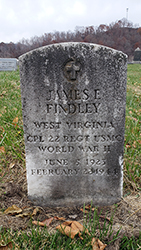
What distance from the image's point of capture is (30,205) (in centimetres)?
229

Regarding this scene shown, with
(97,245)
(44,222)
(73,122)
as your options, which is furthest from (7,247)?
(73,122)

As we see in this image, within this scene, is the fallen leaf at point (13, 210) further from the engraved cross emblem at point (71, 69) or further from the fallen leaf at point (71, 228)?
the engraved cross emblem at point (71, 69)

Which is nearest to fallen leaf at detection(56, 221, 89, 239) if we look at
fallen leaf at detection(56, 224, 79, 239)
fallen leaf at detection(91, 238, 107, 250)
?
fallen leaf at detection(56, 224, 79, 239)

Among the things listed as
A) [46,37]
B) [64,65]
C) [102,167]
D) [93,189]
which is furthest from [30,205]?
[46,37]

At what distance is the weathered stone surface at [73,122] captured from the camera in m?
1.89

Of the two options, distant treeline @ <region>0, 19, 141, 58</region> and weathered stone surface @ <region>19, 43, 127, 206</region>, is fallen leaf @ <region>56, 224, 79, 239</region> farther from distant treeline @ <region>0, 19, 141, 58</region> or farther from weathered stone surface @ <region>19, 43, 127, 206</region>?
distant treeline @ <region>0, 19, 141, 58</region>

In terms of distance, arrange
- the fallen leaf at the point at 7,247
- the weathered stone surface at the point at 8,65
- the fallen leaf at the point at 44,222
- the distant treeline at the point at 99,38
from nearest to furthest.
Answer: the fallen leaf at the point at 7,247, the fallen leaf at the point at 44,222, the weathered stone surface at the point at 8,65, the distant treeline at the point at 99,38

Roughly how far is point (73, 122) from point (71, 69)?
1.71 ft

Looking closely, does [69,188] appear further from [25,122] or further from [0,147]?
[0,147]

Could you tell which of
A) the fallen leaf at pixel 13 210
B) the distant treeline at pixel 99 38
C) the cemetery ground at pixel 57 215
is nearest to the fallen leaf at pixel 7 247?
the cemetery ground at pixel 57 215

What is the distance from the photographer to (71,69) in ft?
6.14

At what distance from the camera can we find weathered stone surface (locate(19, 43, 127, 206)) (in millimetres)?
1886

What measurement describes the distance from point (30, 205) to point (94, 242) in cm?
86

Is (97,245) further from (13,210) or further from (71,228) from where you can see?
(13,210)
